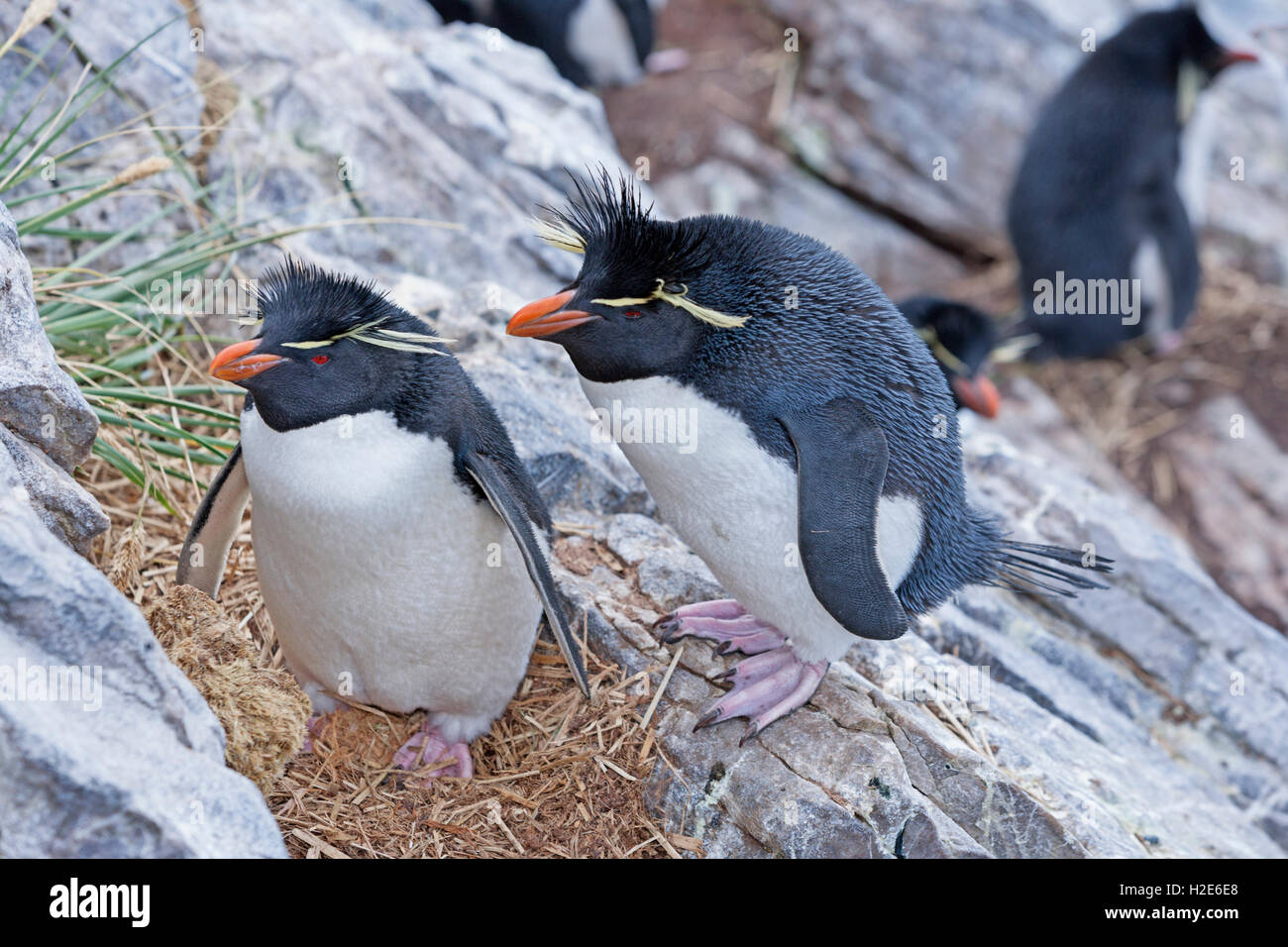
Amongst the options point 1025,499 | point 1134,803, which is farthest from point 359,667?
point 1025,499

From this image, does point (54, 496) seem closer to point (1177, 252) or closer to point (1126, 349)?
point (1177, 252)

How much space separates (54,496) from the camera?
6.73ft

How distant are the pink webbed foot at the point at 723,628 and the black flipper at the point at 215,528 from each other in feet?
3.08

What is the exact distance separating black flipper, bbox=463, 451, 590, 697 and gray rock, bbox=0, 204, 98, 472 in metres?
0.72

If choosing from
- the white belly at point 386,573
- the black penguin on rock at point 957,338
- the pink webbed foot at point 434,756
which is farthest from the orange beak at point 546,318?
the black penguin on rock at point 957,338

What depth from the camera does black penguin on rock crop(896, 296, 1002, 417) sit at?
4.75 m

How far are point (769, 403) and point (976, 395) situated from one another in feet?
9.30

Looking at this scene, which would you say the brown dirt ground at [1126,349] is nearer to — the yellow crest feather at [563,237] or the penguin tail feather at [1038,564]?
the penguin tail feather at [1038,564]

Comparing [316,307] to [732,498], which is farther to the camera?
[732,498]

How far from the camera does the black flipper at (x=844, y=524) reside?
2.11 meters

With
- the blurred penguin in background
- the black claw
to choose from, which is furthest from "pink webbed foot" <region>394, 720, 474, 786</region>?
the blurred penguin in background

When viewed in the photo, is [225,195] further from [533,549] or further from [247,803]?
[247,803]

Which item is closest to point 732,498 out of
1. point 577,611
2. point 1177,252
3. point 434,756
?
point 577,611
